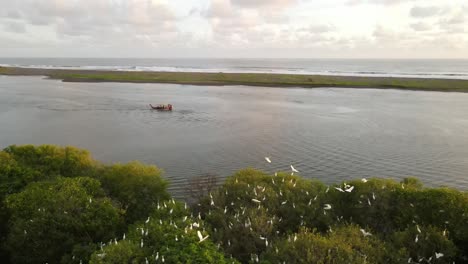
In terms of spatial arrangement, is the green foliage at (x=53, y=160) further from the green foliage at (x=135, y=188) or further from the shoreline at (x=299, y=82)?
the shoreline at (x=299, y=82)

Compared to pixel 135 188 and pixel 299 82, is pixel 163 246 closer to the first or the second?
pixel 135 188

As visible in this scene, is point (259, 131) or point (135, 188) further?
point (259, 131)

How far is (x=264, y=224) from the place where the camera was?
647 inches

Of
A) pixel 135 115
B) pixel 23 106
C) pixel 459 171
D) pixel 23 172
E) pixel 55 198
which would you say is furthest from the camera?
pixel 23 106

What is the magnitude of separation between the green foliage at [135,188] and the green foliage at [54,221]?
6.92 feet

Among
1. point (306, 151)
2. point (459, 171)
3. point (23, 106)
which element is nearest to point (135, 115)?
point (23, 106)

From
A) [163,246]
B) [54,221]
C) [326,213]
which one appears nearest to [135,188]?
[54,221]

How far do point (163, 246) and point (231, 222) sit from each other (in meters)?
3.70

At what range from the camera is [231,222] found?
1684 centimetres

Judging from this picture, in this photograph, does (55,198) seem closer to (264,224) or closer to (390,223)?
(264,224)

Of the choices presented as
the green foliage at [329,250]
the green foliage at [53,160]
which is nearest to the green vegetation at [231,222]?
the green foliage at [329,250]

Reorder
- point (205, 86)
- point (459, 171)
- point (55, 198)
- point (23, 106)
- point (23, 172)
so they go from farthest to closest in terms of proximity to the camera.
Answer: point (205, 86) < point (23, 106) < point (459, 171) < point (23, 172) < point (55, 198)

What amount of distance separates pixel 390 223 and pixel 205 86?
268 feet

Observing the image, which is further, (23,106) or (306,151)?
(23,106)
